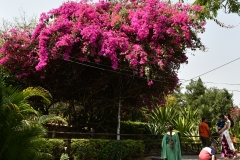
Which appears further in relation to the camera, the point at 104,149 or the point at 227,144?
the point at 227,144

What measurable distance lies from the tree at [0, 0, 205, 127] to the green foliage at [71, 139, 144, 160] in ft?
7.44

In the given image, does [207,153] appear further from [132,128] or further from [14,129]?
[132,128]

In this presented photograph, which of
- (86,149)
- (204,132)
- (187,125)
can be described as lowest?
(86,149)

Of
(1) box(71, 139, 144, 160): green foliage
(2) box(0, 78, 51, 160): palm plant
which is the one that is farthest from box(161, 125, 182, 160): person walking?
(2) box(0, 78, 51, 160): palm plant

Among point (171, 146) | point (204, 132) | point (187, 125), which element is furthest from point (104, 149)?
point (187, 125)

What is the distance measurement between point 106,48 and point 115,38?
1.51 feet

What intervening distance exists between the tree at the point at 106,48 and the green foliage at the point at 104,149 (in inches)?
89.2

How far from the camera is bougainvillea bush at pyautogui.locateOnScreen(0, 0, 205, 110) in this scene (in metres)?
11.5

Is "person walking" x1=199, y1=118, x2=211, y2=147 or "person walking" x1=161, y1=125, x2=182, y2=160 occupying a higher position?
"person walking" x1=199, y1=118, x2=211, y2=147

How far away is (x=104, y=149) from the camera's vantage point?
11.4 m

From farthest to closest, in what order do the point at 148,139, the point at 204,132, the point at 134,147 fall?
the point at 148,139 → the point at 204,132 → the point at 134,147

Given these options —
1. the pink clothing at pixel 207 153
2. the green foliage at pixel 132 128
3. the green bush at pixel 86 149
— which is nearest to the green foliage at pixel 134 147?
the green bush at pixel 86 149

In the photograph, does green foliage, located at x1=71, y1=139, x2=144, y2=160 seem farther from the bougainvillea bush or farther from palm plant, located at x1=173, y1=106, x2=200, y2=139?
palm plant, located at x1=173, y1=106, x2=200, y2=139

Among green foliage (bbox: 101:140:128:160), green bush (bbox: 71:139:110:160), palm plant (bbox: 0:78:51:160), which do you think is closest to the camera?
palm plant (bbox: 0:78:51:160)
